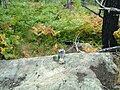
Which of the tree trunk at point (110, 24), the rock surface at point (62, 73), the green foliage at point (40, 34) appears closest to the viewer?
the rock surface at point (62, 73)

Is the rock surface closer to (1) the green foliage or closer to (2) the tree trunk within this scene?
(2) the tree trunk

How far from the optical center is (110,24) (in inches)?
236

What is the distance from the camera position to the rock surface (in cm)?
344

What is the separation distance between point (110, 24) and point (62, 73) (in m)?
2.73

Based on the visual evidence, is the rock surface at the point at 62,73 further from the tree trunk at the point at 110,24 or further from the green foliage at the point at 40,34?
the green foliage at the point at 40,34

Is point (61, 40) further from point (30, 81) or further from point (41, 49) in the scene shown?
point (30, 81)

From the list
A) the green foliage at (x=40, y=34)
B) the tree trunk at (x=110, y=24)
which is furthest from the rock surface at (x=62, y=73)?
the green foliage at (x=40, y=34)

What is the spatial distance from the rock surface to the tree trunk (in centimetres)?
183

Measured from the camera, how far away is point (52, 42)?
7.20 metres

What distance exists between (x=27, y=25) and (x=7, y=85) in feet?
13.7

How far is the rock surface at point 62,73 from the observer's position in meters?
3.44

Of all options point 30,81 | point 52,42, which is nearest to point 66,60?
point 30,81

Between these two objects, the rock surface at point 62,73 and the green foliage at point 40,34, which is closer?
the rock surface at point 62,73

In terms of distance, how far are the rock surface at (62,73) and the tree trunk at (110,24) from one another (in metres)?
1.83
